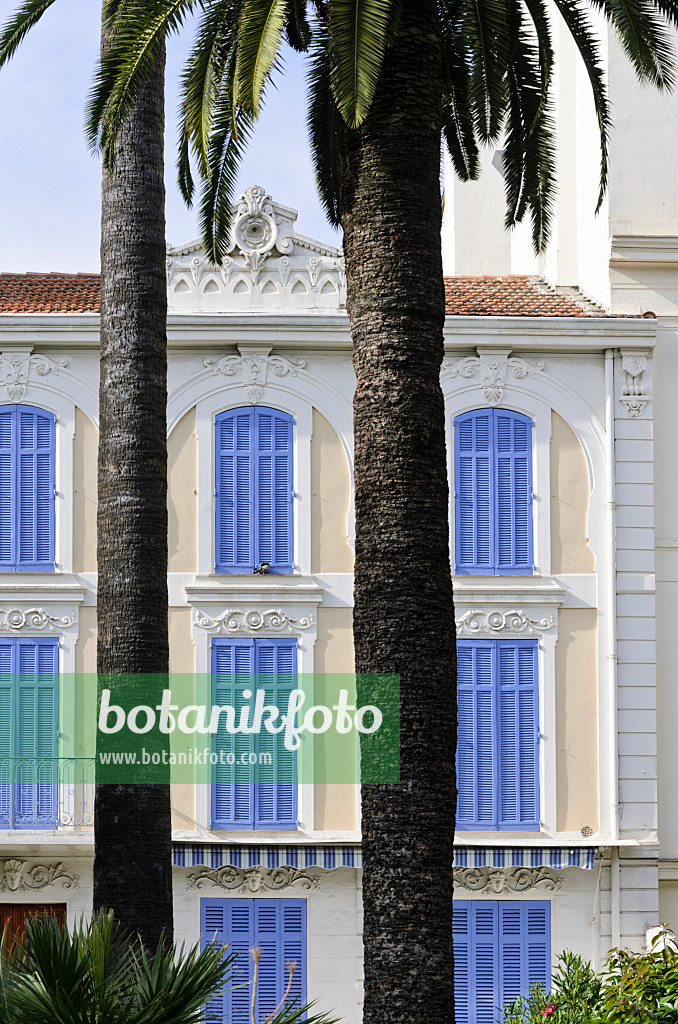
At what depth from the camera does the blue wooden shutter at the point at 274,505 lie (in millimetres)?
19000

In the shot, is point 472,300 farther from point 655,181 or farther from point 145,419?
point 145,419

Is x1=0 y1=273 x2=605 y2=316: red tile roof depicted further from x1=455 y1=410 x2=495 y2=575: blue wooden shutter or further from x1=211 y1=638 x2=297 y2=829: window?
x1=211 y1=638 x2=297 y2=829: window

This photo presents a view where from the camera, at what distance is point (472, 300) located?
20.0m

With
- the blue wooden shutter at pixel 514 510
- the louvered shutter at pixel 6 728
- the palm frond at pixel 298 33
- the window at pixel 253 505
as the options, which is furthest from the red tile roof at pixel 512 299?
the palm frond at pixel 298 33

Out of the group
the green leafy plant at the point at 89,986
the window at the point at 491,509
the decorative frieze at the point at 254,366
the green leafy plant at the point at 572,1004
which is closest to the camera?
the green leafy plant at the point at 89,986

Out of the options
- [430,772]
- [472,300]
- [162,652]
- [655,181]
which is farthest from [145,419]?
[655,181]

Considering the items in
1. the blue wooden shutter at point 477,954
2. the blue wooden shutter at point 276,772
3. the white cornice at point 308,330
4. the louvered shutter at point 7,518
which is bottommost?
the blue wooden shutter at point 477,954

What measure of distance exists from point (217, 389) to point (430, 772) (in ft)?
43.4

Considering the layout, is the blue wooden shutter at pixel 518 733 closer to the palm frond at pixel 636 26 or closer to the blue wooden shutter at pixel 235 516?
the blue wooden shutter at pixel 235 516

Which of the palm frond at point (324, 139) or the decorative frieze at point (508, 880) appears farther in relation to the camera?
the decorative frieze at point (508, 880)

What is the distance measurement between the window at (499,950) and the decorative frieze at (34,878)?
17.2 ft

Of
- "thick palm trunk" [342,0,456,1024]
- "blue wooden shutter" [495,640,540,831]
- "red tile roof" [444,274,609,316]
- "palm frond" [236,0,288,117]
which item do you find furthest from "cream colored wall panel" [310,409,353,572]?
"thick palm trunk" [342,0,456,1024]

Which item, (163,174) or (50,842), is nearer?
(163,174)

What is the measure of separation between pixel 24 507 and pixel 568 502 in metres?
7.59
